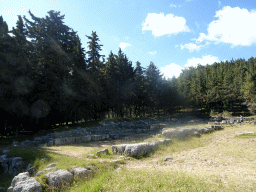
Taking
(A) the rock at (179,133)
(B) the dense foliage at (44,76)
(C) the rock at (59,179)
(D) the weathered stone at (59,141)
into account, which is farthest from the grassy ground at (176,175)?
(B) the dense foliage at (44,76)

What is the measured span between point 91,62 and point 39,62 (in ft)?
37.0

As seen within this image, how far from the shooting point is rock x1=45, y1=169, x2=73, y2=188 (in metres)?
5.50

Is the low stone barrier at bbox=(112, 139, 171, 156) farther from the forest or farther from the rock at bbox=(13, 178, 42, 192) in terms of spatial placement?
the forest

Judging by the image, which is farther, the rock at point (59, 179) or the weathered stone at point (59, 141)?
the weathered stone at point (59, 141)

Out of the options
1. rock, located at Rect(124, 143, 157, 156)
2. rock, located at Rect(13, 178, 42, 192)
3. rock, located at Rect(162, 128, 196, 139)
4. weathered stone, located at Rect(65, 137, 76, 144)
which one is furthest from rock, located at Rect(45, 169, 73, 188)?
rock, located at Rect(162, 128, 196, 139)

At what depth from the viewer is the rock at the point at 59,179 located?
5.50 metres

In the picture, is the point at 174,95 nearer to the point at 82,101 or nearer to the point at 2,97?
the point at 82,101

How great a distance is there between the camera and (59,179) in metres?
5.60

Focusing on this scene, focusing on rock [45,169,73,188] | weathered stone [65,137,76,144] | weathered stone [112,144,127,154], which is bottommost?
weathered stone [65,137,76,144]

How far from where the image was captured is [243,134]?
557 inches

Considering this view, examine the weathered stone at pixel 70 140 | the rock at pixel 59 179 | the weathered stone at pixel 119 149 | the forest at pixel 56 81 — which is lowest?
the weathered stone at pixel 70 140

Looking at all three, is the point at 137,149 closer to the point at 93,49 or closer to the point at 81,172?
the point at 81,172

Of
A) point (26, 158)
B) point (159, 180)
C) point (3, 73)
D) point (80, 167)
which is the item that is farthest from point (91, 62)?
point (159, 180)

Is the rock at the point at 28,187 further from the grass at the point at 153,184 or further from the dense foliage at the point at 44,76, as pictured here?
the dense foliage at the point at 44,76
